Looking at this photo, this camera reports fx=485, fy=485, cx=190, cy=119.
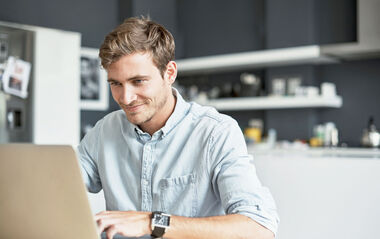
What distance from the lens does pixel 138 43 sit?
4.60ft

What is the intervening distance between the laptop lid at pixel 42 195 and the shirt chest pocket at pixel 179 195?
0.52 metres

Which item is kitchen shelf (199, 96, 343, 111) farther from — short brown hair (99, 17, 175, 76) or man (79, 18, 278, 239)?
short brown hair (99, 17, 175, 76)

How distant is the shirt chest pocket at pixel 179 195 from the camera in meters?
1.45

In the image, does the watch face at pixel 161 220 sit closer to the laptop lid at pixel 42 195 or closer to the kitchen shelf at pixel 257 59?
the laptop lid at pixel 42 195

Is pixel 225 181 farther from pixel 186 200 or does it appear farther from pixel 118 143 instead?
pixel 118 143

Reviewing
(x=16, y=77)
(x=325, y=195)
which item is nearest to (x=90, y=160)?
(x=325, y=195)

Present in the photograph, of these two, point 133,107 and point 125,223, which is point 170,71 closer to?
point 133,107

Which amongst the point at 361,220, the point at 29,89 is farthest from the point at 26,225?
the point at 29,89

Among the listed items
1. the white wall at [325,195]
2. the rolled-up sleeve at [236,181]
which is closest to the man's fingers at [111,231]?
the rolled-up sleeve at [236,181]

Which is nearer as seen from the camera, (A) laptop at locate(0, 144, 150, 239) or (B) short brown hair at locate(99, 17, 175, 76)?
(A) laptop at locate(0, 144, 150, 239)

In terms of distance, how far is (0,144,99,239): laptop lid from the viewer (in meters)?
0.91

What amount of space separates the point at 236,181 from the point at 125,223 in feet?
1.10

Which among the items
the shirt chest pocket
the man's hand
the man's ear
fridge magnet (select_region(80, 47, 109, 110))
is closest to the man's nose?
the man's ear

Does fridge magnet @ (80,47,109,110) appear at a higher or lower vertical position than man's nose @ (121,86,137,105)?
higher
